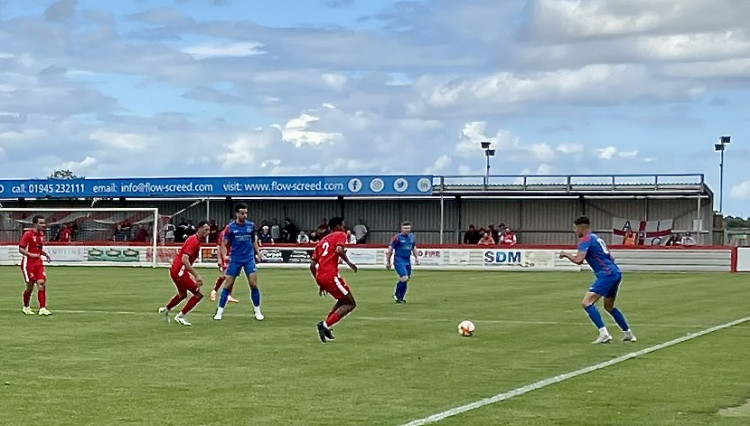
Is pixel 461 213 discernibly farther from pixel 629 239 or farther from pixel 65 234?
pixel 65 234

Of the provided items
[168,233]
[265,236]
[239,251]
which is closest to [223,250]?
[239,251]

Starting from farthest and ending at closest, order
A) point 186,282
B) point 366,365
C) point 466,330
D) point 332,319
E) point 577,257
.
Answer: point 186,282
point 466,330
point 332,319
point 577,257
point 366,365

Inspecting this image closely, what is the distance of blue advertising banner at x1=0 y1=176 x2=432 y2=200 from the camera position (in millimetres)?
61875

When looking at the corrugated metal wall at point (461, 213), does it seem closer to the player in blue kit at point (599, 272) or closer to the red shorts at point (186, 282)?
the red shorts at point (186, 282)

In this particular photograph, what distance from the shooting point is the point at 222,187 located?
64812 mm

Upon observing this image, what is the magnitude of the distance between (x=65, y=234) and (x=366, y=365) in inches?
1690

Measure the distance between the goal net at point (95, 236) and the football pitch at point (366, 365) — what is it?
25.4 metres

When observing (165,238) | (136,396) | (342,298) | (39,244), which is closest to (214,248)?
(165,238)

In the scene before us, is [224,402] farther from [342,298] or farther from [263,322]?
[263,322]

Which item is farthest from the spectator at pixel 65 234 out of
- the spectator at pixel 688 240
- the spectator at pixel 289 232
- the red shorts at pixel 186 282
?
the red shorts at pixel 186 282

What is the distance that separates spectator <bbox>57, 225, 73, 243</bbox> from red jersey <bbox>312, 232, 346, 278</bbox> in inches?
1542

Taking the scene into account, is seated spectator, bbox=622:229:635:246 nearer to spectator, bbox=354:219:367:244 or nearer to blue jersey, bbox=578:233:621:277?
spectator, bbox=354:219:367:244

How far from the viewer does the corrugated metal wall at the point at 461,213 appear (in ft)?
202

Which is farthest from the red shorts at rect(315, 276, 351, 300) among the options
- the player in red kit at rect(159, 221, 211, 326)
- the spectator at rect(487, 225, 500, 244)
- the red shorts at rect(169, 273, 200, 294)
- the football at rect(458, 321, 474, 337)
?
the spectator at rect(487, 225, 500, 244)
